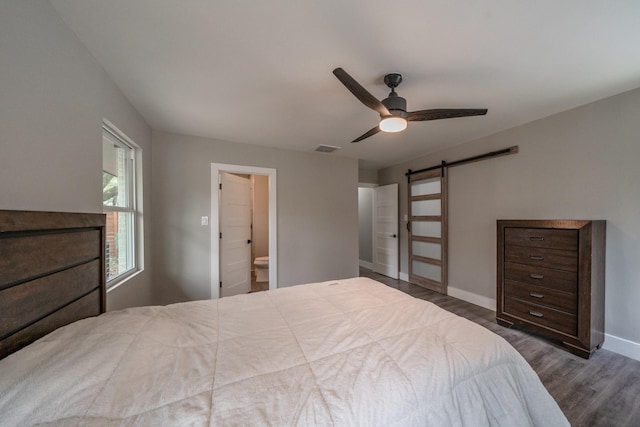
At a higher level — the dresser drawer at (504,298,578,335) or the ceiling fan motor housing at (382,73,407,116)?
the ceiling fan motor housing at (382,73,407,116)

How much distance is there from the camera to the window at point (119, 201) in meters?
1.94

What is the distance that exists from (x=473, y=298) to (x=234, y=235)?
3634 mm

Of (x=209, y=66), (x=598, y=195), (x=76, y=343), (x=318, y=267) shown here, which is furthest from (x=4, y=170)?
(x=598, y=195)

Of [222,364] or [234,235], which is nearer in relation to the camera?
[222,364]

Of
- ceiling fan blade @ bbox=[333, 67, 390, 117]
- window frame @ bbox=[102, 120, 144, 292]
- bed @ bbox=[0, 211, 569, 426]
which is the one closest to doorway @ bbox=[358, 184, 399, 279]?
ceiling fan blade @ bbox=[333, 67, 390, 117]

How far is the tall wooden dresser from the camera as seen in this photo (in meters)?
2.00

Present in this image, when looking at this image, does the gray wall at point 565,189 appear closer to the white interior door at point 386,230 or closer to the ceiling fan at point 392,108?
the white interior door at point 386,230

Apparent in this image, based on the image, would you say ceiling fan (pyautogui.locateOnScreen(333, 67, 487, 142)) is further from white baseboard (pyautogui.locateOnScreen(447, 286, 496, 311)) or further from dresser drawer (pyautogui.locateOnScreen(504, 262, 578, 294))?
white baseboard (pyautogui.locateOnScreen(447, 286, 496, 311))

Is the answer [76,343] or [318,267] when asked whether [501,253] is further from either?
[76,343]

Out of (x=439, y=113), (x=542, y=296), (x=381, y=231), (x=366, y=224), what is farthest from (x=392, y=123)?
(x=366, y=224)

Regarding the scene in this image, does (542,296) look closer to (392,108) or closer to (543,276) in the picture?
(543,276)

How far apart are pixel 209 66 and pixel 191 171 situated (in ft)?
5.61

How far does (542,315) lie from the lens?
2271 mm

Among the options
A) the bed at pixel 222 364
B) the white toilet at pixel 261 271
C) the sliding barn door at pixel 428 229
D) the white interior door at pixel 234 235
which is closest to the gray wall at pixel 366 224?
the sliding barn door at pixel 428 229
